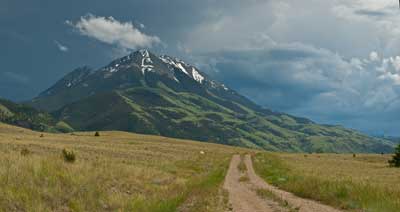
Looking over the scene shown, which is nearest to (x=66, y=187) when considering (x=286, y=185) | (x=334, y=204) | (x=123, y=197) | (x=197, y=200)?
(x=123, y=197)

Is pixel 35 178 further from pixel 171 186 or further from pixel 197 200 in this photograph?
pixel 171 186

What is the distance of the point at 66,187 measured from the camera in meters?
20.0

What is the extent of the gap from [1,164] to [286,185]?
69.2 ft

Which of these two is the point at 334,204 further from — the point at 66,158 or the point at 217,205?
the point at 66,158

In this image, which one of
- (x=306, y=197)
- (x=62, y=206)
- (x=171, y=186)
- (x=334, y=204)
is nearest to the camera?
(x=62, y=206)

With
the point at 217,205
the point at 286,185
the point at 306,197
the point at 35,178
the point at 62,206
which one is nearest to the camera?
the point at 62,206

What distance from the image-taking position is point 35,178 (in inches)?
761

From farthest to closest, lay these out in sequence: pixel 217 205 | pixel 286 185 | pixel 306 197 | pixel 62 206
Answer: pixel 286 185, pixel 306 197, pixel 217 205, pixel 62 206

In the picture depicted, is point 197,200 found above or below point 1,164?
below

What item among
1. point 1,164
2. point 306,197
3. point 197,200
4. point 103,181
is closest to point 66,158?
point 103,181

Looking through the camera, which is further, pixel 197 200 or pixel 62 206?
pixel 197 200

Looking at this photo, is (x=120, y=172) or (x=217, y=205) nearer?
(x=217, y=205)

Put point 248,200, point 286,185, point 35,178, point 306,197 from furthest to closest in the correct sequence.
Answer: point 286,185, point 306,197, point 248,200, point 35,178

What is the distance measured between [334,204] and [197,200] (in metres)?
7.60
